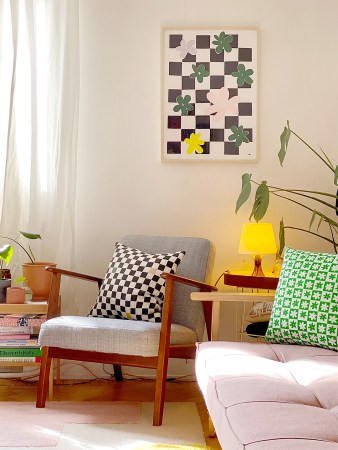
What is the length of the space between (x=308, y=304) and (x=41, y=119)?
1865 mm

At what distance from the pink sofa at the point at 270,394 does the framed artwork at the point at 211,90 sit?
145 cm

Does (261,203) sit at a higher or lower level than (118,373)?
higher

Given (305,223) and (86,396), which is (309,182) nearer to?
(305,223)

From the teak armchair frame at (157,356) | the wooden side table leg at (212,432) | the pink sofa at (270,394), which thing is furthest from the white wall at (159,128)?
the pink sofa at (270,394)

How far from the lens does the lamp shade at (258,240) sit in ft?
11.6

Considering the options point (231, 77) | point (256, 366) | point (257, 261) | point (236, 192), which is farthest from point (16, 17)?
point (256, 366)

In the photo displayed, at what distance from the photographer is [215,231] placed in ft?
13.0

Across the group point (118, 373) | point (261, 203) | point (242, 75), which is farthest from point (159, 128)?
point (118, 373)

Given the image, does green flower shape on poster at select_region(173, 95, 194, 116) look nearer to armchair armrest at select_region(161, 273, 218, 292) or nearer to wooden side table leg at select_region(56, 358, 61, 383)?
armchair armrest at select_region(161, 273, 218, 292)

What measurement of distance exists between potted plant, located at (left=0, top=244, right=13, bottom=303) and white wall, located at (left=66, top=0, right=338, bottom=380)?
502mm

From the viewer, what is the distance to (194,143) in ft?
13.0

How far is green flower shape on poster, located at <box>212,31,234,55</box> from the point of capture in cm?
393

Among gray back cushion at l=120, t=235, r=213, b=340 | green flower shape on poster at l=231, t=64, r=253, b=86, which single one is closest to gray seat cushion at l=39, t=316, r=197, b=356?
gray back cushion at l=120, t=235, r=213, b=340

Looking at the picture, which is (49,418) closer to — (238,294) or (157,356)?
(157,356)
